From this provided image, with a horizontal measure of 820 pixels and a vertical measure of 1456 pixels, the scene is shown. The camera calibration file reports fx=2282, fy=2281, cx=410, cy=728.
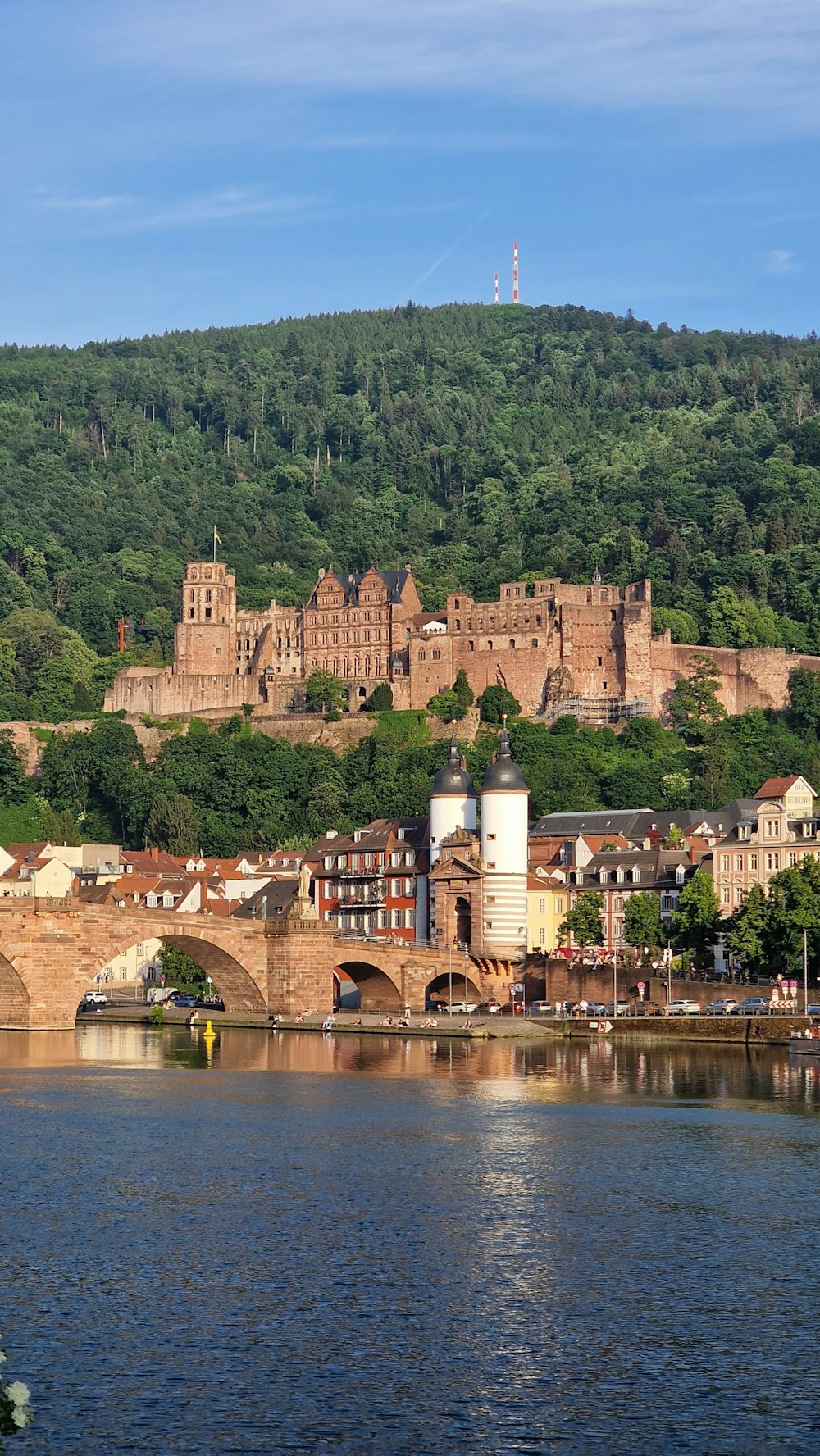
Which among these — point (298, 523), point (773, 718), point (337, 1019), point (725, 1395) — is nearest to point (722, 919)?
point (337, 1019)

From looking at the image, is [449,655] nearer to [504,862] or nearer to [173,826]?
[173,826]

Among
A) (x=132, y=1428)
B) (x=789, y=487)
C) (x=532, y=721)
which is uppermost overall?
(x=789, y=487)

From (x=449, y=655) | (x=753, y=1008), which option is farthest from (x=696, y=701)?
(x=753, y=1008)

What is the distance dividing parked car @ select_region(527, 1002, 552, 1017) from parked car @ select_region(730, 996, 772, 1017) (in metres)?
9.36

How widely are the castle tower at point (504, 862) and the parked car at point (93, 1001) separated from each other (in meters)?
18.5

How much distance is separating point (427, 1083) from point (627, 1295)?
27942mm

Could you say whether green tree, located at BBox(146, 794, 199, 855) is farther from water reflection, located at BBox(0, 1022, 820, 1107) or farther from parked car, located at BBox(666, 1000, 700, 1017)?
parked car, located at BBox(666, 1000, 700, 1017)

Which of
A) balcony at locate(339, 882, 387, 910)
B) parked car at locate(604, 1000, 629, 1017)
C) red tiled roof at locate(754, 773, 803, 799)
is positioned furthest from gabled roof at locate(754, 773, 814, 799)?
balcony at locate(339, 882, 387, 910)

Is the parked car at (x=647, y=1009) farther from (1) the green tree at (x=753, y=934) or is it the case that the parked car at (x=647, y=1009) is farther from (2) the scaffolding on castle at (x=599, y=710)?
(2) the scaffolding on castle at (x=599, y=710)

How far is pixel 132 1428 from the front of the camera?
27.0 m

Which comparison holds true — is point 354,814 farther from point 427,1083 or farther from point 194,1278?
point 194,1278

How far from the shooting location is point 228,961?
81.8 meters

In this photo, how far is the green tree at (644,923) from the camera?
3440 inches

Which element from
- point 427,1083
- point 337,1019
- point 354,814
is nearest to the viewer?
point 427,1083
